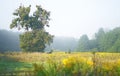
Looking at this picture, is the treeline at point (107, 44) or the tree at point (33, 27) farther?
the treeline at point (107, 44)

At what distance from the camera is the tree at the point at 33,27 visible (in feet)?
212

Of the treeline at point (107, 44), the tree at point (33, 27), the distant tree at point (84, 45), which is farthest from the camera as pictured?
the distant tree at point (84, 45)

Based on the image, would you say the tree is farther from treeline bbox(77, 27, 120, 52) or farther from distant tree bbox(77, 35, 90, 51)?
distant tree bbox(77, 35, 90, 51)

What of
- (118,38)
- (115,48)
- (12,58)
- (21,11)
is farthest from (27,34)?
(118,38)

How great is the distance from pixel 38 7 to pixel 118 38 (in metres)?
53.4

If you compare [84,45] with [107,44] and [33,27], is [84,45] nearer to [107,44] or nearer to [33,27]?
[107,44]

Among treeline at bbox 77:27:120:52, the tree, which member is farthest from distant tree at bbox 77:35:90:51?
the tree

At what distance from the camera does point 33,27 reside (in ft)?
223

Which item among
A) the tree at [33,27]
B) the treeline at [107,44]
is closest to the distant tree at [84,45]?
the treeline at [107,44]

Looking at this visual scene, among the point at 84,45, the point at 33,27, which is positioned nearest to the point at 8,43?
the point at 84,45

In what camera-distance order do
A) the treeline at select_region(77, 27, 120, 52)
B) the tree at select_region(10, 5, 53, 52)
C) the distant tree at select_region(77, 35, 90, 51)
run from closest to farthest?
1. the tree at select_region(10, 5, 53, 52)
2. the treeline at select_region(77, 27, 120, 52)
3. the distant tree at select_region(77, 35, 90, 51)

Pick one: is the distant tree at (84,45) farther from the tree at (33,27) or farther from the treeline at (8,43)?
the tree at (33,27)

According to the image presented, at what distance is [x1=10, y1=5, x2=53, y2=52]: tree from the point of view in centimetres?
6462

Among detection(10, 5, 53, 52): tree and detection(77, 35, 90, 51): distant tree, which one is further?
detection(77, 35, 90, 51): distant tree
